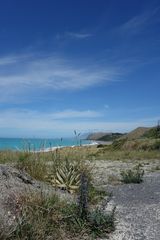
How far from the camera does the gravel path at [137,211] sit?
803 centimetres

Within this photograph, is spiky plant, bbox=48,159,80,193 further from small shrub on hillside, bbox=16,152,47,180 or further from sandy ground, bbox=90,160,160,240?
sandy ground, bbox=90,160,160,240

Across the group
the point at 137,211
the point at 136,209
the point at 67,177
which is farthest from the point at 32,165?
the point at 137,211

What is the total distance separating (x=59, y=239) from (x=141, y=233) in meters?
1.57

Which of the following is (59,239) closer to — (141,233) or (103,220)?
(103,220)

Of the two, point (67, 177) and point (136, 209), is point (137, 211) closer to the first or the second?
point (136, 209)

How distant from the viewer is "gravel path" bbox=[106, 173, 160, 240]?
803 cm

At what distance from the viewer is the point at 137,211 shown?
990 cm

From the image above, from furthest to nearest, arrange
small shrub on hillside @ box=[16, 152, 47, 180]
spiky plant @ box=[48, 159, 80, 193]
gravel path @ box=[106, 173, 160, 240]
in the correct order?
small shrub on hillside @ box=[16, 152, 47, 180] → spiky plant @ box=[48, 159, 80, 193] → gravel path @ box=[106, 173, 160, 240]

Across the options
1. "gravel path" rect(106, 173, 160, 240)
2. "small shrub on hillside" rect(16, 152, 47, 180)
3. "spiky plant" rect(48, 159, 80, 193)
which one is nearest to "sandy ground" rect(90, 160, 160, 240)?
"gravel path" rect(106, 173, 160, 240)

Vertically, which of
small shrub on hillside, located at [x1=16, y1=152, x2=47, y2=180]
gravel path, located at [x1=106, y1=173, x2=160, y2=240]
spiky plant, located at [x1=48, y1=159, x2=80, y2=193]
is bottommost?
gravel path, located at [x1=106, y1=173, x2=160, y2=240]

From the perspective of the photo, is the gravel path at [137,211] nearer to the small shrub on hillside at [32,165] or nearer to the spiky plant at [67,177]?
the spiky plant at [67,177]

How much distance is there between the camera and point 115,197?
11773 millimetres

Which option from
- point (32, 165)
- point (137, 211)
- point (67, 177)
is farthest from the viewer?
point (32, 165)

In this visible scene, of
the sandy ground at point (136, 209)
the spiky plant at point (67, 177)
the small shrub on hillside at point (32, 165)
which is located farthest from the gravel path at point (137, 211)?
the small shrub on hillside at point (32, 165)
